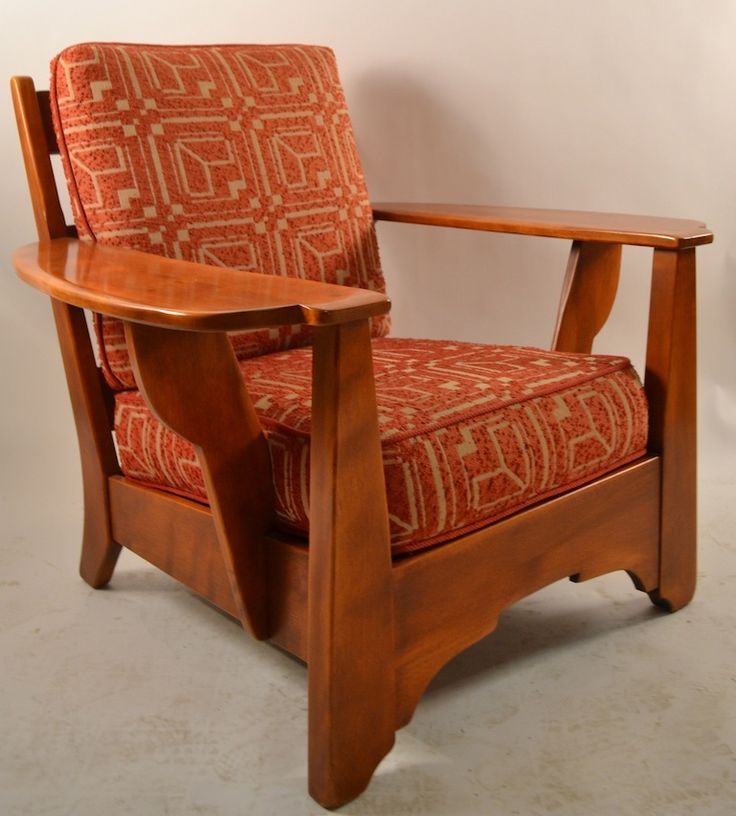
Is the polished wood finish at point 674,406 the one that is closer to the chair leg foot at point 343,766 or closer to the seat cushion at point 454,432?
the seat cushion at point 454,432

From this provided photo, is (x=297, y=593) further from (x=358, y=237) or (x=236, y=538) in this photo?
(x=358, y=237)

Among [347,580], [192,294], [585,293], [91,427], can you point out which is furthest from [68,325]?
[585,293]

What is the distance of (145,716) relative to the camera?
1.46 metres

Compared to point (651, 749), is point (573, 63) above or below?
above

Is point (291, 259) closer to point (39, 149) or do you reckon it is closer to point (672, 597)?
point (39, 149)

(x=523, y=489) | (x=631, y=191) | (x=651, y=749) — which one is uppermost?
(x=631, y=191)

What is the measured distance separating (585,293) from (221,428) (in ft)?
2.39

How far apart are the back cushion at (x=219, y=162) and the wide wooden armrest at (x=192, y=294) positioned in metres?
0.20

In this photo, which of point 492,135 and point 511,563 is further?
point 492,135

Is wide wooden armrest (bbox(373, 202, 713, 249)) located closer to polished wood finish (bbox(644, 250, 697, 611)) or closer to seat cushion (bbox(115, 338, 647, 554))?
polished wood finish (bbox(644, 250, 697, 611))

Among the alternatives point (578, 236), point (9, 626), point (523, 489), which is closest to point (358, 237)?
point (578, 236)

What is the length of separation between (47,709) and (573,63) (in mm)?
1521

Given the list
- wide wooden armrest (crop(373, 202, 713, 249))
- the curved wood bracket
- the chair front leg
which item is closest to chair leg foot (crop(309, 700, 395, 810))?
the chair front leg

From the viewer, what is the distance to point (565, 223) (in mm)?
1663
